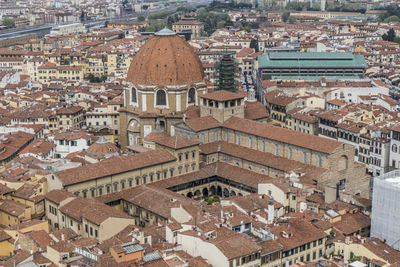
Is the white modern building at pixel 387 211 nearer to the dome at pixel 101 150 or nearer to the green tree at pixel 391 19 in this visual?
the dome at pixel 101 150

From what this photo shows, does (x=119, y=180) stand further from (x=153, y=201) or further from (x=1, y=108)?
(x=1, y=108)

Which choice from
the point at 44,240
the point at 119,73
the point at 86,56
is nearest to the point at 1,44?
the point at 86,56

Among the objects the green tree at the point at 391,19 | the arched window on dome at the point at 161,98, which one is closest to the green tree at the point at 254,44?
the green tree at the point at 391,19

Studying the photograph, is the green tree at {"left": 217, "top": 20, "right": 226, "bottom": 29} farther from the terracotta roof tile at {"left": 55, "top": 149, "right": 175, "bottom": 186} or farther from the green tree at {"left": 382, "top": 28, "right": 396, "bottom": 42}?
the terracotta roof tile at {"left": 55, "top": 149, "right": 175, "bottom": 186}

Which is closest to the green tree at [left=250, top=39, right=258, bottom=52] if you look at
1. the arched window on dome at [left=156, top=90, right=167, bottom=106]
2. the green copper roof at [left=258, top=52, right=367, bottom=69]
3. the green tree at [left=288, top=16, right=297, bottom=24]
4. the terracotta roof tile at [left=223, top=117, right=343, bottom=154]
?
the green copper roof at [left=258, top=52, right=367, bottom=69]

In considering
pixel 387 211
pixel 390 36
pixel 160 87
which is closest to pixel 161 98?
pixel 160 87

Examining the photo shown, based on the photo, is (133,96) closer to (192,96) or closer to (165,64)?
(165,64)
